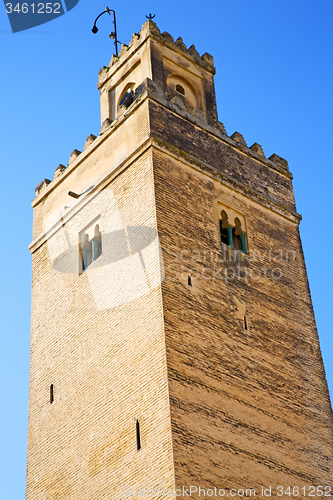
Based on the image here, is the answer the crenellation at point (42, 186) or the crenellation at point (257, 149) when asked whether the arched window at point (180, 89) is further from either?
the crenellation at point (42, 186)

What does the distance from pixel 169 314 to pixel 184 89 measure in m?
7.07

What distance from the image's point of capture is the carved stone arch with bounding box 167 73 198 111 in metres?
21.5

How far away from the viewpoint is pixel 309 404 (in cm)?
1834

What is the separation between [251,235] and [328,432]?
→ 4.40 metres

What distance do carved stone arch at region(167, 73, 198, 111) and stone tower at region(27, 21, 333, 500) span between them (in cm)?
5

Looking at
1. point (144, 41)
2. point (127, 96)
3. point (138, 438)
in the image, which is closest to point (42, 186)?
point (127, 96)

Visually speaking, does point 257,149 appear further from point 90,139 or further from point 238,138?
point 90,139

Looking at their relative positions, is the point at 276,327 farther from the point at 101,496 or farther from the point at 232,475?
the point at 101,496

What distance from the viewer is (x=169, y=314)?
658 inches

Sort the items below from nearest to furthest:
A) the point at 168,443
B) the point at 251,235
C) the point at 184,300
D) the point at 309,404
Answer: the point at 168,443, the point at 184,300, the point at 309,404, the point at 251,235

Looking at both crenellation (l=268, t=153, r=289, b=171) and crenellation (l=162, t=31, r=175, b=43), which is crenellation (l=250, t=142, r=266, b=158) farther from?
crenellation (l=162, t=31, r=175, b=43)

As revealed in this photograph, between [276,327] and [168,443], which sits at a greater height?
[276,327]

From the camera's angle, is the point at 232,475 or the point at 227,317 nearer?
the point at 232,475

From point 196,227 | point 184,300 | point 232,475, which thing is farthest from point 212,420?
point 196,227
